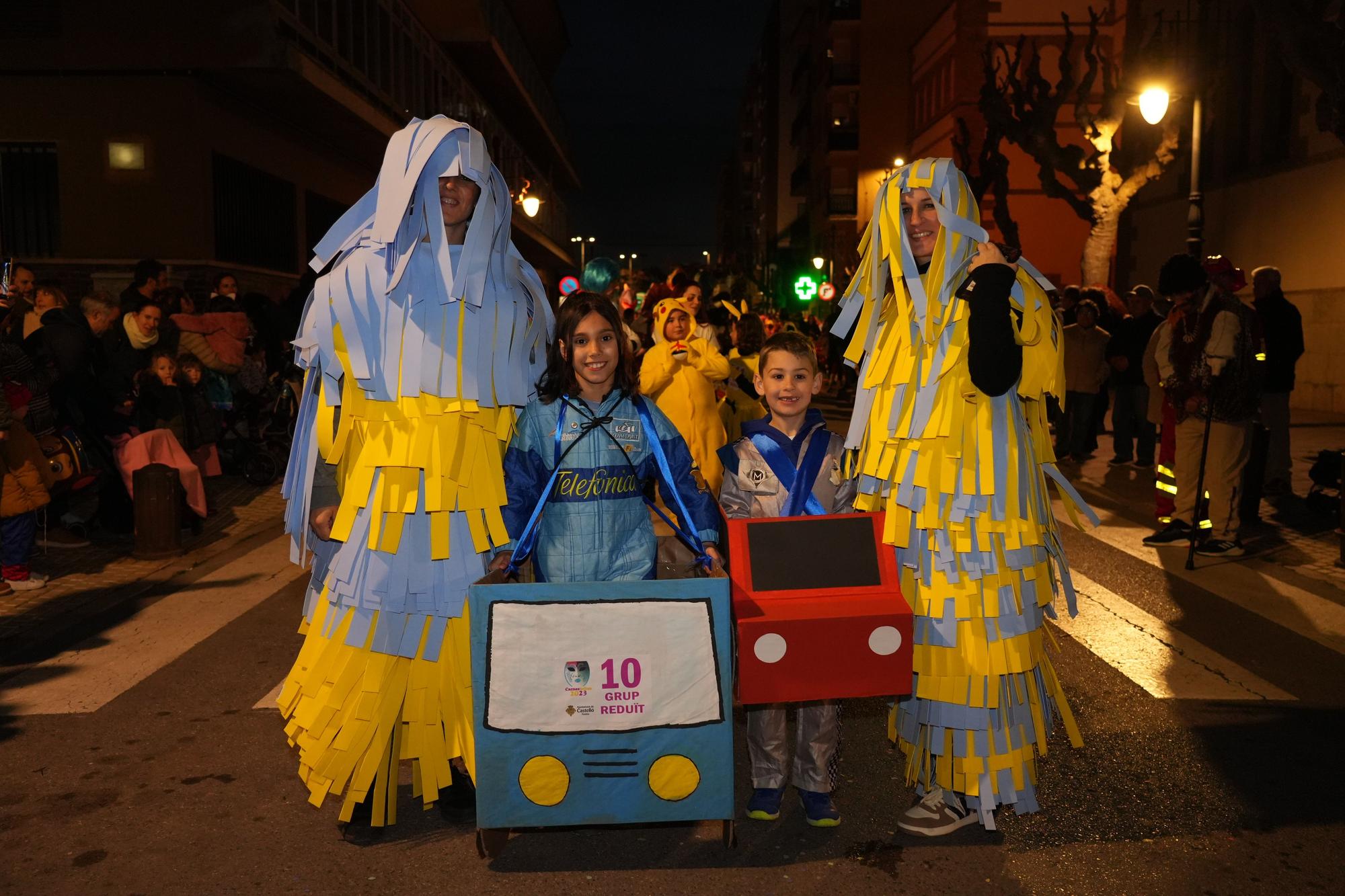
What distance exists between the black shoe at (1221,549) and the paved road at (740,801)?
92.9 inches

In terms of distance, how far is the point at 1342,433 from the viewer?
16.6 metres

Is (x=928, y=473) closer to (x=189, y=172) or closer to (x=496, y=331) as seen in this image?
(x=496, y=331)

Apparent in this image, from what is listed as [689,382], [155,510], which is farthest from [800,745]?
[155,510]

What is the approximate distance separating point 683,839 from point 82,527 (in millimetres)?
6868

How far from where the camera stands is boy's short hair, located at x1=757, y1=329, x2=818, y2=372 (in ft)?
13.3

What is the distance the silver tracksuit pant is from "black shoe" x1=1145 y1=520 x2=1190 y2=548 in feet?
19.1

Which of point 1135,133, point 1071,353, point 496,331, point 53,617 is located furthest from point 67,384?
point 1135,133

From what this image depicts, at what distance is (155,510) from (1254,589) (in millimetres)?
7374

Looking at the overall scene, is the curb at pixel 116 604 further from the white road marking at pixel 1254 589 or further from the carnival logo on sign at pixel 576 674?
the white road marking at pixel 1254 589

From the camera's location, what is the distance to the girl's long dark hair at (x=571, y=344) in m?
3.81

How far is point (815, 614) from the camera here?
129 inches

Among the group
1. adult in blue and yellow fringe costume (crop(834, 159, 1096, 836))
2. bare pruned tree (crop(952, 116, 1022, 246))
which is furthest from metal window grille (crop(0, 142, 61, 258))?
bare pruned tree (crop(952, 116, 1022, 246))

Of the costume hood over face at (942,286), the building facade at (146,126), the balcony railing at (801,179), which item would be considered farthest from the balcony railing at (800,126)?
the costume hood over face at (942,286)

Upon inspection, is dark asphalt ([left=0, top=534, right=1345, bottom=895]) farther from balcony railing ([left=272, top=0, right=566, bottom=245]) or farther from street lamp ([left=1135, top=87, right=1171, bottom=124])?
street lamp ([left=1135, top=87, right=1171, bottom=124])
